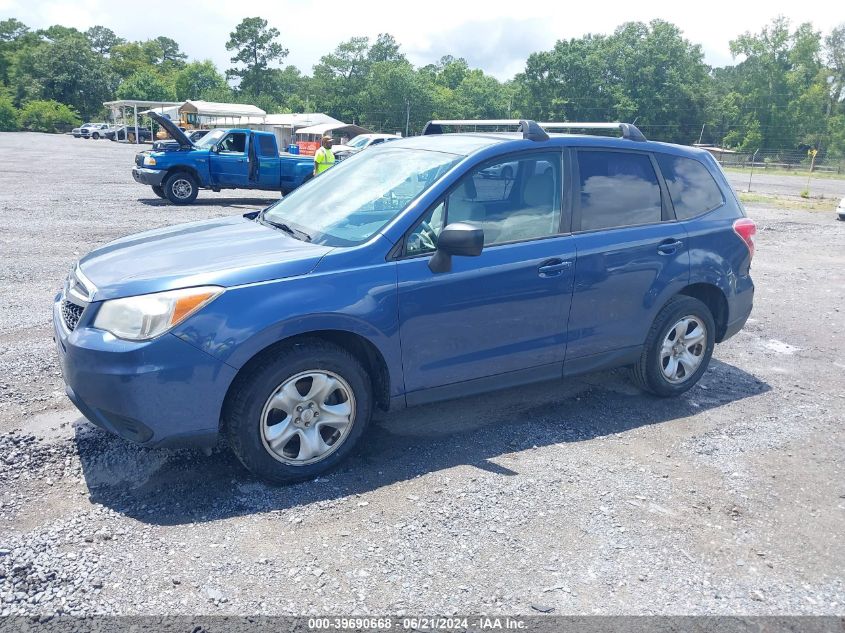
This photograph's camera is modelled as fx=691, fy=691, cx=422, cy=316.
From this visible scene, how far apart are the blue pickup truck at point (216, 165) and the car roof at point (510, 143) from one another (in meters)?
13.0

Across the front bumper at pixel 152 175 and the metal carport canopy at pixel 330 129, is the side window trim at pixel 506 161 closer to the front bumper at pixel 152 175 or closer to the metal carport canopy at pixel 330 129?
the front bumper at pixel 152 175

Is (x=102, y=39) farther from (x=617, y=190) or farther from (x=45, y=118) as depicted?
(x=617, y=190)

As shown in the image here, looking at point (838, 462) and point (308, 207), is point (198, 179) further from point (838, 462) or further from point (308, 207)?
point (838, 462)

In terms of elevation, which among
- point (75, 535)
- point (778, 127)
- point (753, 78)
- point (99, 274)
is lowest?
point (75, 535)

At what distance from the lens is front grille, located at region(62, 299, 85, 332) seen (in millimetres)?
3572

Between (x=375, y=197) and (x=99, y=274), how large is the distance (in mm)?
1616

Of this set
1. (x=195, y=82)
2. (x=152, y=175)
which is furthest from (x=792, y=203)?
(x=195, y=82)

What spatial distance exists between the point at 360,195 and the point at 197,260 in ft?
3.75

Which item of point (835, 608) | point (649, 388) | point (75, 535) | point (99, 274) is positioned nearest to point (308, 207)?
point (99, 274)

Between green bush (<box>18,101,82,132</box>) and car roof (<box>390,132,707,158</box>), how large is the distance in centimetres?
9797

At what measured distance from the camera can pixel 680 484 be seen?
154 inches

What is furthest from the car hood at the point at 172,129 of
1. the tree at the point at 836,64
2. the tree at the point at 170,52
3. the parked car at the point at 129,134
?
the tree at the point at 170,52

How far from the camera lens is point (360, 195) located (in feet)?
14.2

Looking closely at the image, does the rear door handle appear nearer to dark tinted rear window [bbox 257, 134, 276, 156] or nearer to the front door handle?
the front door handle
